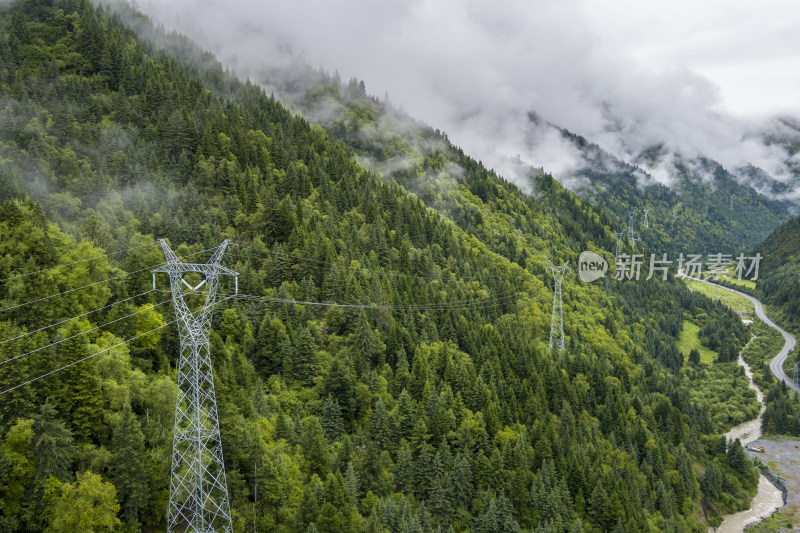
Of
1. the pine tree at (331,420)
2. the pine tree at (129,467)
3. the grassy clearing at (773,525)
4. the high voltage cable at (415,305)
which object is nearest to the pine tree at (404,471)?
the pine tree at (331,420)

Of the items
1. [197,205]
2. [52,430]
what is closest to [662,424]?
[197,205]

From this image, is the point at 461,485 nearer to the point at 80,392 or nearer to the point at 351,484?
the point at 351,484

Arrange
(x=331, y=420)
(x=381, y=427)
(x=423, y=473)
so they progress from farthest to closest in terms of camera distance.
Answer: (x=381, y=427), (x=331, y=420), (x=423, y=473)

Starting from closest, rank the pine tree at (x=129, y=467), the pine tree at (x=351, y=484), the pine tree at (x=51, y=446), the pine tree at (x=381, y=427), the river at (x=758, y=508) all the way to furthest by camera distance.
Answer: the pine tree at (x=51, y=446) < the pine tree at (x=129, y=467) < the pine tree at (x=351, y=484) < the pine tree at (x=381, y=427) < the river at (x=758, y=508)

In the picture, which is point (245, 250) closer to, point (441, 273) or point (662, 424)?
point (441, 273)

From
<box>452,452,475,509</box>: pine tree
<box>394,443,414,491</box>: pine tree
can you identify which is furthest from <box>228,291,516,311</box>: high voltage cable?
<box>452,452,475,509</box>: pine tree

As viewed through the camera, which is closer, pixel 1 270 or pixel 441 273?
pixel 1 270

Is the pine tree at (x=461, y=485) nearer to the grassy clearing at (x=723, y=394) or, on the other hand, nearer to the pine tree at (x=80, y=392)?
the pine tree at (x=80, y=392)

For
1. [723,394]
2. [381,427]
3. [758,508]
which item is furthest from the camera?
[723,394]

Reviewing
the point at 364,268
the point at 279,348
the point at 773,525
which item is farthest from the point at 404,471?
the point at 773,525
